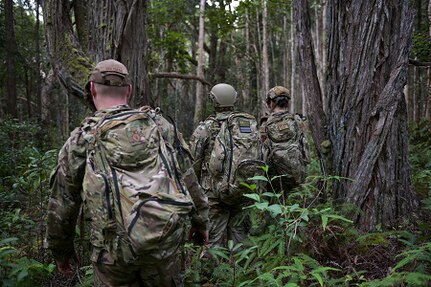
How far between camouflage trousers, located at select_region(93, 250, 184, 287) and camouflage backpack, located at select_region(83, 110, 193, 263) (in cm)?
12

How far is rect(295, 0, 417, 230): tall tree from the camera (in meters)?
3.85

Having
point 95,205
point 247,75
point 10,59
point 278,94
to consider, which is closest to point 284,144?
point 278,94

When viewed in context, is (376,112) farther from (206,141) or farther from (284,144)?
(206,141)

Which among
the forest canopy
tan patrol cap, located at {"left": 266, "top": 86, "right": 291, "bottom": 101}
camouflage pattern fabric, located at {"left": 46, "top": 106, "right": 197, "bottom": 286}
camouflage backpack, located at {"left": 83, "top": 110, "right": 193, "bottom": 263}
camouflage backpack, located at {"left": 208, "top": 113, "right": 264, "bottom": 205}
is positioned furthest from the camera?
tan patrol cap, located at {"left": 266, "top": 86, "right": 291, "bottom": 101}

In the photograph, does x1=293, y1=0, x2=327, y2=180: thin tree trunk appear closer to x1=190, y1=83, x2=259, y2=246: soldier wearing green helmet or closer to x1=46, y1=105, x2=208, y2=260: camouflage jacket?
x1=190, y1=83, x2=259, y2=246: soldier wearing green helmet

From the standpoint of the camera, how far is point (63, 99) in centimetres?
1773

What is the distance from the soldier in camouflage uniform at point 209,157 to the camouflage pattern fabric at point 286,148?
0.79 m

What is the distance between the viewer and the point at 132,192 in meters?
2.13

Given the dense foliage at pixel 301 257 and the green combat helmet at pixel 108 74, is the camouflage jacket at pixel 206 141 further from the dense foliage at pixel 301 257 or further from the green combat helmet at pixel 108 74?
the green combat helmet at pixel 108 74

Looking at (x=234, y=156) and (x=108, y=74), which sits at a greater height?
(x=108, y=74)

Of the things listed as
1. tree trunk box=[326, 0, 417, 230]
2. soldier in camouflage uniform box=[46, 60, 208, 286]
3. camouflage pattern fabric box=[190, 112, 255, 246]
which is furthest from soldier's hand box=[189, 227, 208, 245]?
tree trunk box=[326, 0, 417, 230]

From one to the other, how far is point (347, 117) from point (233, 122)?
1198mm

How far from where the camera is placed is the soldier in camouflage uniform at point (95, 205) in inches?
90.4

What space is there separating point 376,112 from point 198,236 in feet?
7.10
